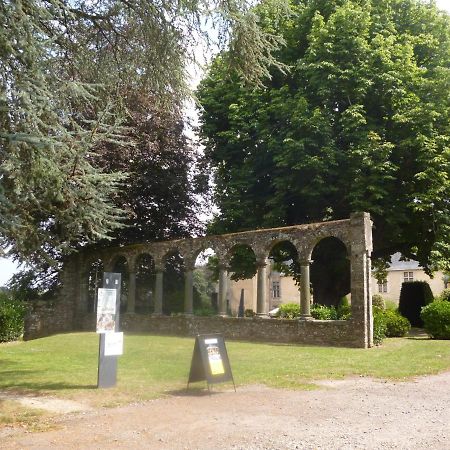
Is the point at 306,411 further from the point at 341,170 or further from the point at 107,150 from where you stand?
the point at 107,150

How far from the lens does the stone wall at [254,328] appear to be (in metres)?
15.8

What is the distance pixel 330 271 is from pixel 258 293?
475 cm

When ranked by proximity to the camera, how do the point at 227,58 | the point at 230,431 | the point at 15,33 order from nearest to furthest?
the point at 230,431 < the point at 15,33 < the point at 227,58

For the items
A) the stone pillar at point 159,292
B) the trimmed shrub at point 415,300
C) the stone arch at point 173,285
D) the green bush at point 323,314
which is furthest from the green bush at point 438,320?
the stone arch at point 173,285

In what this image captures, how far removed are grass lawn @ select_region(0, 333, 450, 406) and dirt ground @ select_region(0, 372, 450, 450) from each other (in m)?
0.88

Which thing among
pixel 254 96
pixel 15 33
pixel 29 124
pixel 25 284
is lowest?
pixel 25 284

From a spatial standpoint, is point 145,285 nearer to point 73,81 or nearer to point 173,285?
point 173,285

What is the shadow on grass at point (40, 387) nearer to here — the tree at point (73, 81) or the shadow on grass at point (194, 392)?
the shadow on grass at point (194, 392)

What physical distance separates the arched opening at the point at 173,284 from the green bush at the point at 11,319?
7.18 m

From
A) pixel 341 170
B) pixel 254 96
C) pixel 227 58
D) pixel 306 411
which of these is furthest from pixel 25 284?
pixel 306 411

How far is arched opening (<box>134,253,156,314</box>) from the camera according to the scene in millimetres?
25922

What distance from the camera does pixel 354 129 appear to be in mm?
19156

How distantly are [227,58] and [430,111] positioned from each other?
11.3m

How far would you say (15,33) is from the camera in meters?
6.83
